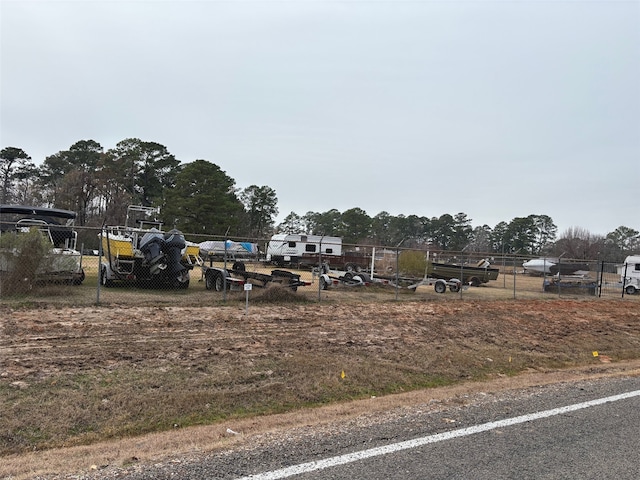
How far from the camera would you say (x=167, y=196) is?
5347 centimetres

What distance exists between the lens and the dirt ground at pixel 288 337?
6953 mm

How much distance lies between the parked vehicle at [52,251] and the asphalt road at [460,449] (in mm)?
8200

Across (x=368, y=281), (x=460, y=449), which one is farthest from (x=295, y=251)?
(x=460, y=449)

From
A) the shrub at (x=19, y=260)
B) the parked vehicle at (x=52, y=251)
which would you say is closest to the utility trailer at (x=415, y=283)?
the parked vehicle at (x=52, y=251)

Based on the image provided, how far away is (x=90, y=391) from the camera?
5.58 m

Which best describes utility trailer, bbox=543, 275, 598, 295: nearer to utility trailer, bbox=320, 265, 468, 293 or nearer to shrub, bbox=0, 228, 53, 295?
utility trailer, bbox=320, 265, 468, 293

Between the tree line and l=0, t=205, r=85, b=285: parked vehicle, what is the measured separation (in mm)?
13894

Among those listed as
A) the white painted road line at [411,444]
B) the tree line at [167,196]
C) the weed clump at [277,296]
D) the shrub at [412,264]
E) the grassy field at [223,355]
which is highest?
the tree line at [167,196]

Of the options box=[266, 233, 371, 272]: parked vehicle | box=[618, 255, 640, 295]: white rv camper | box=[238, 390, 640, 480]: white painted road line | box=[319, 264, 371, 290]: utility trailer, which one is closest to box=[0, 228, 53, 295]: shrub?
box=[319, 264, 371, 290]: utility trailer

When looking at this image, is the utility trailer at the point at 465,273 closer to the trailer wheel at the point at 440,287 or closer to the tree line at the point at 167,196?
the trailer wheel at the point at 440,287

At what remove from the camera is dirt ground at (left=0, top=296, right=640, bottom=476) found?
6.95 metres

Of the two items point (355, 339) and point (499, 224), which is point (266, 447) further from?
point (499, 224)

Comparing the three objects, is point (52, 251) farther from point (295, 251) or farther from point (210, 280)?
point (295, 251)

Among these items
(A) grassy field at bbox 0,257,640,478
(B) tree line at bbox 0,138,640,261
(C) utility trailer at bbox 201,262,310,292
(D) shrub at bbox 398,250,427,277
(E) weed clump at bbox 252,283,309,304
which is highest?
(B) tree line at bbox 0,138,640,261
